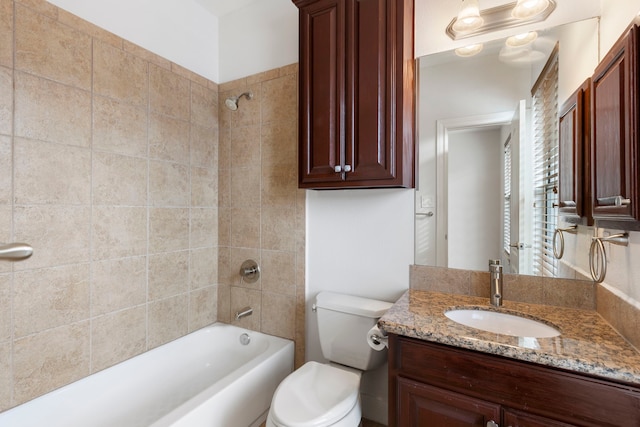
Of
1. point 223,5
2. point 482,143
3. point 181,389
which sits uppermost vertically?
point 223,5

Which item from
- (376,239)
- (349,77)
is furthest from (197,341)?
(349,77)

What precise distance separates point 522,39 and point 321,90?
93 centimetres

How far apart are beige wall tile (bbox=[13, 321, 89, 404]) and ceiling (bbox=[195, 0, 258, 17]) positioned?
6.86ft

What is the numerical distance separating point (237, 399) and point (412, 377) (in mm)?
899

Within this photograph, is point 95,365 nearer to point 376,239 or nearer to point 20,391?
point 20,391

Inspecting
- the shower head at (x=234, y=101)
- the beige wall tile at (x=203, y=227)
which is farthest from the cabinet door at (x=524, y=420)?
the shower head at (x=234, y=101)

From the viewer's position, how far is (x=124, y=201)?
1.70 m

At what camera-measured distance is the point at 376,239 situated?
5.68 feet

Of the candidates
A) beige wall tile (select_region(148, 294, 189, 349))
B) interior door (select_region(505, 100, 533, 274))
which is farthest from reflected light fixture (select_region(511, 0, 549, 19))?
beige wall tile (select_region(148, 294, 189, 349))

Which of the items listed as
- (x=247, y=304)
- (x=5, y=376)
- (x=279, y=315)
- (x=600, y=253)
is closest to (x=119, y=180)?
(x=5, y=376)

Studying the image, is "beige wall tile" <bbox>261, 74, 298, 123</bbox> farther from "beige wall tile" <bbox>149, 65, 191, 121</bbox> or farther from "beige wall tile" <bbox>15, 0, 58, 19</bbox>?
"beige wall tile" <bbox>15, 0, 58, 19</bbox>

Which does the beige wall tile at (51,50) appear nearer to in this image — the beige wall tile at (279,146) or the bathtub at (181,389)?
the beige wall tile at (279,146)

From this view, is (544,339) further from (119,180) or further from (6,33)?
(6,33)

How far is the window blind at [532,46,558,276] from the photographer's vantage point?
130 cm
